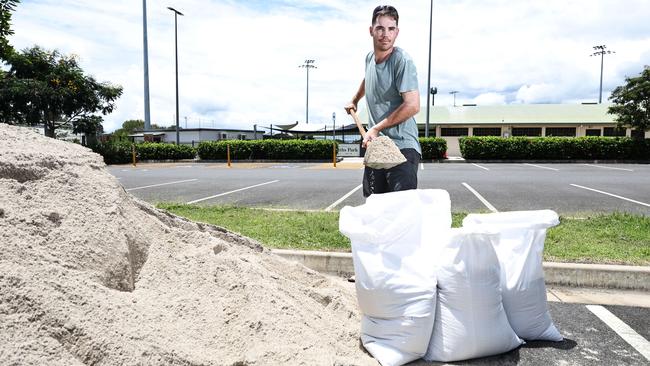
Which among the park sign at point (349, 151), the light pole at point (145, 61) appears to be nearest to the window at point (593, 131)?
the park sign at point (349, 151)

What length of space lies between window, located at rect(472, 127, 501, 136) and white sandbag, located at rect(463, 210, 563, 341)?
122ft

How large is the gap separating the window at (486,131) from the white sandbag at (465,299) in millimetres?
37454

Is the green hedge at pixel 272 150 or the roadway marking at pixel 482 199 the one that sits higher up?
the green hedge at pixel 272 150

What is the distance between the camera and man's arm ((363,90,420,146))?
2.95 metres

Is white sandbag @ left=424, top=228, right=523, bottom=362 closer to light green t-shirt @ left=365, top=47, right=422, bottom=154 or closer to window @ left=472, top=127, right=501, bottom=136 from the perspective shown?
light green t-shirt @ left=365, top=47, right=422, bottom=154

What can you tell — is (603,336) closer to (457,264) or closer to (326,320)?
(457,264)

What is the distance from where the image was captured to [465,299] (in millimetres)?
2395

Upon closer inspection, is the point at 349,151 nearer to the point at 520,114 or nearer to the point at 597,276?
the point at 520,114

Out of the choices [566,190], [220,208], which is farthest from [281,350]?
[566,190]

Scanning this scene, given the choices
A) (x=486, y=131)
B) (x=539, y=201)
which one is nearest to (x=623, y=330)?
(x=539, y=201)

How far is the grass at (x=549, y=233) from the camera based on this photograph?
13.6 feet

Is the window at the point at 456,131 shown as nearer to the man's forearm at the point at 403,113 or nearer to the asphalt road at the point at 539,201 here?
the asphalt road at the point at 539,201

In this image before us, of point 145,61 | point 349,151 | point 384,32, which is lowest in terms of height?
point 349,151

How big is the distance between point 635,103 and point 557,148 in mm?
6016
